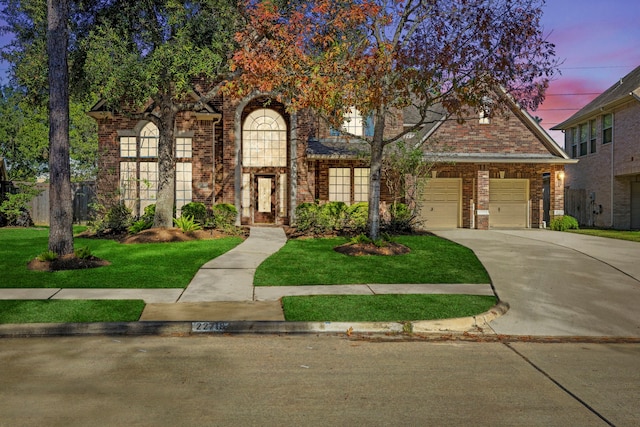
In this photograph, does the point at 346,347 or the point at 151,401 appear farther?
the point at 346,347

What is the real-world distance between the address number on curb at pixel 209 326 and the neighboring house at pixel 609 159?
2374cm

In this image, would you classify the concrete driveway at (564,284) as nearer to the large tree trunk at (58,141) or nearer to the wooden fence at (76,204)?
the large tree trunk at (58,141)

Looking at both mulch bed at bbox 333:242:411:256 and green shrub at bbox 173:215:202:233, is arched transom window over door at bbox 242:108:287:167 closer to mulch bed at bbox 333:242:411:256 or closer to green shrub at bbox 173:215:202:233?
green shrub at bbox 173:215:202:233

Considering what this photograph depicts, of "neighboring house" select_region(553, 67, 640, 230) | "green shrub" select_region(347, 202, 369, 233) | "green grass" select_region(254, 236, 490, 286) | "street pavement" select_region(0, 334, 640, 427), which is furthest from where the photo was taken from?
"neighboring house" select_region(553, 67, 640, 230)

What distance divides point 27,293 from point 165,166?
8.27 meters

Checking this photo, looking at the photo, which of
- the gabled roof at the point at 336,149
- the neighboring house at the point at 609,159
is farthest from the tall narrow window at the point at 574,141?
the gabled roof at the point at 336,149

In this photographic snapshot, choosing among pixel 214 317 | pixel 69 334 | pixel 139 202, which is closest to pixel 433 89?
pixel 214 317

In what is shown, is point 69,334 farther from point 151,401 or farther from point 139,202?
point 139,202

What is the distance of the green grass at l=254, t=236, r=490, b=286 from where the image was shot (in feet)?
35.2

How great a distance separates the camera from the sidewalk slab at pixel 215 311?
301 inches

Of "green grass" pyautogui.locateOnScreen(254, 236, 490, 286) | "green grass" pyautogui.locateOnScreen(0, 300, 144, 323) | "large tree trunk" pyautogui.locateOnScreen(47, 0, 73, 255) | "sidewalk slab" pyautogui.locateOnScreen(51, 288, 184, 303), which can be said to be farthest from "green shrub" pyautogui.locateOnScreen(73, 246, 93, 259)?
"green grass" pyautogui.locateOnScreen(254, 236, 490, 286)

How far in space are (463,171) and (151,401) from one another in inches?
829

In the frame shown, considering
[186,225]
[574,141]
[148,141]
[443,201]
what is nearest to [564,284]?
[186,225]

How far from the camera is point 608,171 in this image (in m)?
27.1
